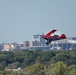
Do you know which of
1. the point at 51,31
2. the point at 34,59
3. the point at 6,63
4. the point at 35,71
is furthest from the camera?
the point at 34,59

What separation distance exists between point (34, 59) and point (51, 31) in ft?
289

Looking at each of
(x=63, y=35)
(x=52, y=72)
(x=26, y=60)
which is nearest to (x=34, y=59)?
(x=26, y=60)

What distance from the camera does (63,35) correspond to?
43.9m

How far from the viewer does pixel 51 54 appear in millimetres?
137875

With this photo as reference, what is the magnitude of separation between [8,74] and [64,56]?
57864mm

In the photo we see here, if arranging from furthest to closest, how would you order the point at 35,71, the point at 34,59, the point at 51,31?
the point at 34,59
the point at 35,71
the point at 51,31

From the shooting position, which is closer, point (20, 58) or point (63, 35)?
point (63, 35)

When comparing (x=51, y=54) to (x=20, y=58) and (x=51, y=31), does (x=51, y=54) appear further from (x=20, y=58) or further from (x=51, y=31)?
(x=51, y=31)

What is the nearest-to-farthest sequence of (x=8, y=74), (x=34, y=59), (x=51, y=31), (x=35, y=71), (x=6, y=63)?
1. (x=51, y=31)
2. (x=8, y=74)
3. (x=35, y=71)
4. (x=6, y=63)
5. (x=34, y=59)

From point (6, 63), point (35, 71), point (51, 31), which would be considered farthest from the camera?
point (6, 63)

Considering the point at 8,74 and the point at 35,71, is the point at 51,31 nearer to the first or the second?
the point at 8,74

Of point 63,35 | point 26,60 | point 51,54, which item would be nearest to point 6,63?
point 26,60

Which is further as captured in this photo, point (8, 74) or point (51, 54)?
point (51, 54)

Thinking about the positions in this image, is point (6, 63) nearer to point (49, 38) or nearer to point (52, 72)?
point (52, 72)
